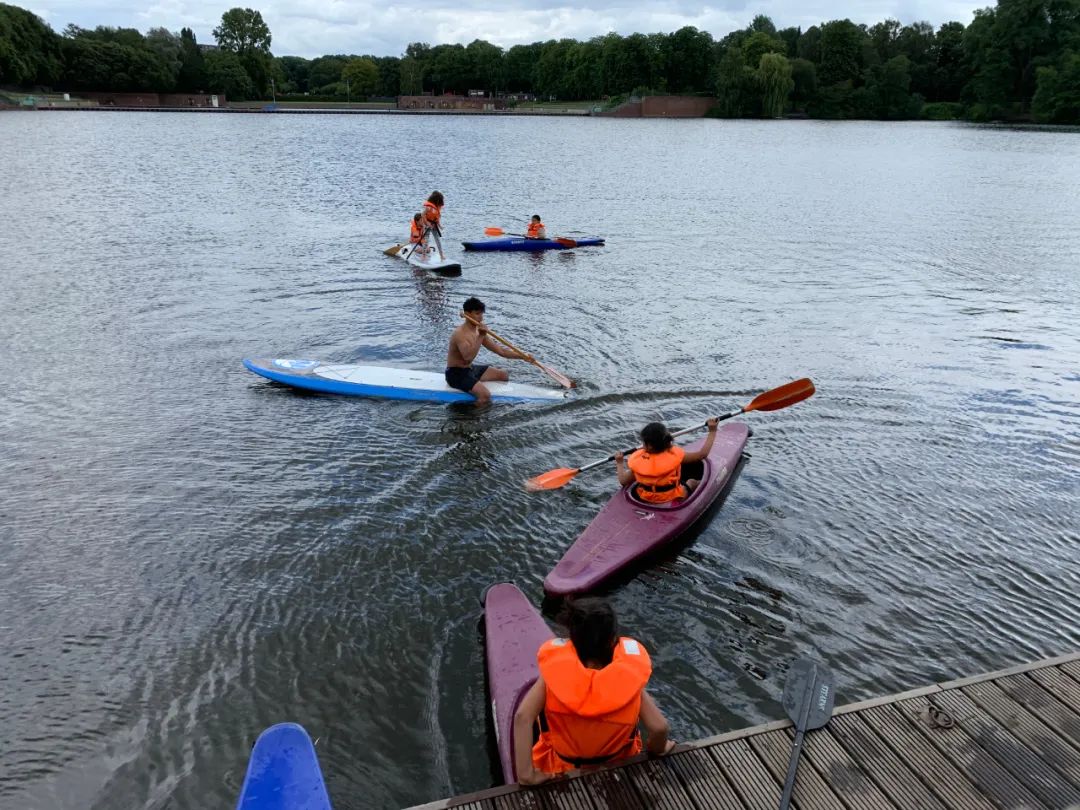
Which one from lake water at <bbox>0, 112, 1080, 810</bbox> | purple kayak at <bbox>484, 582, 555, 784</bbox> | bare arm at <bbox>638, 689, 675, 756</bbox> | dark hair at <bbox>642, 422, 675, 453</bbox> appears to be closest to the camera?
bare arm at <bbox>638, 689, 675, 756</bbox>

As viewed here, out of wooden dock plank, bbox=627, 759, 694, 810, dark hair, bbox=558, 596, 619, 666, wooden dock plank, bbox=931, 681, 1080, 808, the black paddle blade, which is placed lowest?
wooden dock plank, bbox=931, 681, 1080, 808

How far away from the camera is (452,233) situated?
25984 mm

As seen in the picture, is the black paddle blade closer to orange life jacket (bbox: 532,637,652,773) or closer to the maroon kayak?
orange life jacket (bbox: 532,637,652,773)

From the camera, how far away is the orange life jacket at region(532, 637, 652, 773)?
3936 millimetres

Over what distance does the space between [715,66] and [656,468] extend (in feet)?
410

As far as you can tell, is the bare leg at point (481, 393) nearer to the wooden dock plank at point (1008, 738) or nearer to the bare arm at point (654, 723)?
the bare arm at point (654, 723)

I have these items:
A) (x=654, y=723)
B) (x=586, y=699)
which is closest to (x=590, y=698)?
(x=586, y=699)

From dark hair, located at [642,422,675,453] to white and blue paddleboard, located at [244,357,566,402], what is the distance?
167 inches

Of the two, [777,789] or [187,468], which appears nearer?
[777,789]

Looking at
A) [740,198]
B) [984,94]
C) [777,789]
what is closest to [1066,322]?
[777,789]

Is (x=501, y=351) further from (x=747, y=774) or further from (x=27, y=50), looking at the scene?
(x=27, y=50)

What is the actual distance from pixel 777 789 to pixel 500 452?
627 cm

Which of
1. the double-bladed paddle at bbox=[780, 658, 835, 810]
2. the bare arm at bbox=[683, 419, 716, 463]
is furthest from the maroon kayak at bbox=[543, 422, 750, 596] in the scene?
the double-bladed paddle at bbox=[780, 658, 835, 810]

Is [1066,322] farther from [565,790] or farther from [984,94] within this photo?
[984,94]
